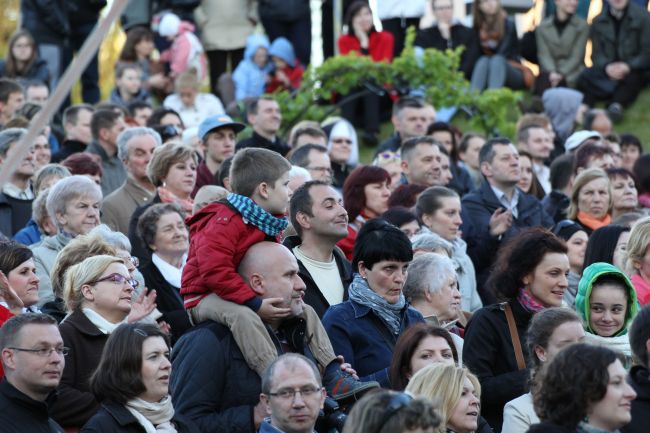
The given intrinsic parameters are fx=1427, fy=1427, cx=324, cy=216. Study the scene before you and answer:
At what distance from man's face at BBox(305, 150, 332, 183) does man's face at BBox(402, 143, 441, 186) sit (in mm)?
797

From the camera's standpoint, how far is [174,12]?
18.3m

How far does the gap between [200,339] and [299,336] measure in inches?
20.1

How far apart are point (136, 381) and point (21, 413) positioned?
541mm

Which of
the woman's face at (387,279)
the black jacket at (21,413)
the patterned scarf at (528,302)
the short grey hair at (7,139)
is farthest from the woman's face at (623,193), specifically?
the black jacket at (21,413)

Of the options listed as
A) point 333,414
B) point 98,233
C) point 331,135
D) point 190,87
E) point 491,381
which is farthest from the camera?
point 190,87

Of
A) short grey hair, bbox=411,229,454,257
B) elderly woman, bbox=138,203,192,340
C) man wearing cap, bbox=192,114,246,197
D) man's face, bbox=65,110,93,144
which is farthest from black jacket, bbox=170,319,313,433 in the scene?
man's face, bbox=65,110,93,144

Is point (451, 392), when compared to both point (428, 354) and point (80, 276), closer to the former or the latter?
point (428, 354)

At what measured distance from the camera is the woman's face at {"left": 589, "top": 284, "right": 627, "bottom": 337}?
7.95 metres

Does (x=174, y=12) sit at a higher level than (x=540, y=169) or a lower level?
higher

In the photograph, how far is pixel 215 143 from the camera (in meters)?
11.4

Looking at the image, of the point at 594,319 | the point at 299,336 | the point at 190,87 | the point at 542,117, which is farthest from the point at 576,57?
the point at 299,336

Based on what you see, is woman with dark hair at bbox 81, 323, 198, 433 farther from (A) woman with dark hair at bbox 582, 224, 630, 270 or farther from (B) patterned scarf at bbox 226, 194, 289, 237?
(A) woman with dark hair at bbox 582, 224, 630, 270

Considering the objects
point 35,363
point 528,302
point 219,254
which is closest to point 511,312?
point 528,302

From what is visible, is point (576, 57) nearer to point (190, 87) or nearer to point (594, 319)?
point (190, 87)
